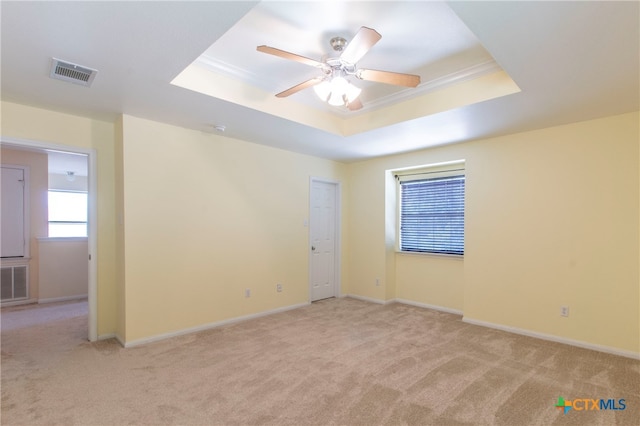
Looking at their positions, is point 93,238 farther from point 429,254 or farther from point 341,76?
point 429,254

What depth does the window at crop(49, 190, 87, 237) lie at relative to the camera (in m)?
6.38

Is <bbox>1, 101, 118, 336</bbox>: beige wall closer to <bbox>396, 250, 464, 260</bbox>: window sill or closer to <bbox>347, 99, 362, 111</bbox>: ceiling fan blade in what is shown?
<bbox>347, 99, 362, 111</bbox>: ceiling fan blade

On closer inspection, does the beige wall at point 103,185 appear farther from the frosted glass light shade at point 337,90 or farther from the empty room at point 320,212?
the frosted glass light shade at point 337,90

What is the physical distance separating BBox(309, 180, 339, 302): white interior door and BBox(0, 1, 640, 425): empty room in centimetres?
6

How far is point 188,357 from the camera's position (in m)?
3.08

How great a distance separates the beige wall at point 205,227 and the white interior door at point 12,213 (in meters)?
3.39

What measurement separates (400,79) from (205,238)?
285cm

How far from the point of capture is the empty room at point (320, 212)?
83.7 inches

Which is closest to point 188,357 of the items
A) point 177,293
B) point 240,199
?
point 177,293

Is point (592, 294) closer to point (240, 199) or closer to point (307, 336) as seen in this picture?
point (307, 336)

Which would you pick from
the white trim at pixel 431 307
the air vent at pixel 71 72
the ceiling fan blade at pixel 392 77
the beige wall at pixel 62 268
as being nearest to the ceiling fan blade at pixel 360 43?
the ceiling fan blade at pixel 392 77

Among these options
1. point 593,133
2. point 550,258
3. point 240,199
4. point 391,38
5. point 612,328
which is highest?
point 391,38

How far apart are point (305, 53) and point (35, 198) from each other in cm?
547

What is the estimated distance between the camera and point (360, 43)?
1996 millimetres
